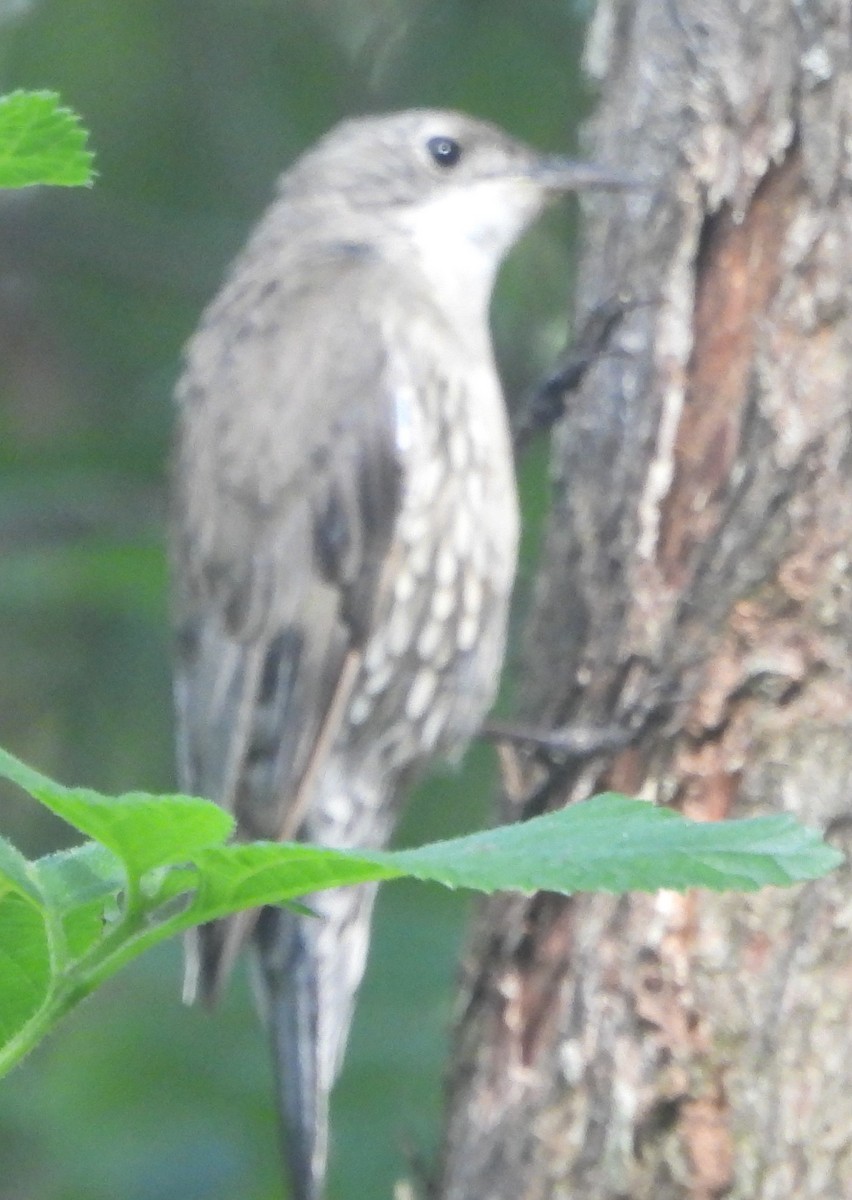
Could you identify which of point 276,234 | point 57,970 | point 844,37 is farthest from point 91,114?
point 57,970

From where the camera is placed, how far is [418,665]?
3.97 metres

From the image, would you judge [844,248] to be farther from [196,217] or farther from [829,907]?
[196,217]

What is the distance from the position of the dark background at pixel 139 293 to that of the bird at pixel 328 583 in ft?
1.94

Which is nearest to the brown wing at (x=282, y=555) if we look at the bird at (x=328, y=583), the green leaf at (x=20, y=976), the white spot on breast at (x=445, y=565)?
the bird at (x=328, y=583)

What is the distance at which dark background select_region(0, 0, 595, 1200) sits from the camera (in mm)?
5152

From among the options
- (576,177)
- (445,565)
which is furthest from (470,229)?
(445,565)

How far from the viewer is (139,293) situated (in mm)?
5785

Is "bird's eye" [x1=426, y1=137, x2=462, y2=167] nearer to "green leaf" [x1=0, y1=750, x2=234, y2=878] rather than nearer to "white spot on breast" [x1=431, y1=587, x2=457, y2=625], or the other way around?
"white spot on breast" [x1=431, y1=587, x2=457, y2=625]

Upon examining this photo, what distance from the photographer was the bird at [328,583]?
3.83m

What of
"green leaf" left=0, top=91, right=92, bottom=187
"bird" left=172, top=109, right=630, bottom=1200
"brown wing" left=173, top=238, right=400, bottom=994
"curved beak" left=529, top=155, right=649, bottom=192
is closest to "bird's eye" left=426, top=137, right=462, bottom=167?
"curved beak" left=529, top=155, right=649, bottom=192

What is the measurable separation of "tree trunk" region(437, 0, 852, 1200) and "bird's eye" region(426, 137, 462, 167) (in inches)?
34.2

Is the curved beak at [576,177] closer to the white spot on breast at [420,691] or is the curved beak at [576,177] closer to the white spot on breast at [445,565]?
the white spot on breast at [445,565]

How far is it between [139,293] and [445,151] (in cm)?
167

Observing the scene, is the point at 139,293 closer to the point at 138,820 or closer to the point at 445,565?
the point at 445,565
